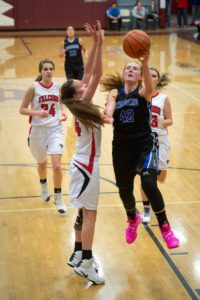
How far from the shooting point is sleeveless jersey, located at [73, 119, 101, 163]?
5570 mm

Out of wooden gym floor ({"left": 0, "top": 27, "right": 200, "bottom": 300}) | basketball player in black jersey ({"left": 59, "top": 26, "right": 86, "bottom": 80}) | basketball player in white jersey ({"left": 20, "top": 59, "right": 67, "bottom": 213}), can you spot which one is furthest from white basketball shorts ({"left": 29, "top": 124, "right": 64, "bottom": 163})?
basketball player in black jersey ({"left": 59, "top": 26, "right": 86, "bottom": 80})

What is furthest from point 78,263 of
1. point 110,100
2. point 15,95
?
point 15,95

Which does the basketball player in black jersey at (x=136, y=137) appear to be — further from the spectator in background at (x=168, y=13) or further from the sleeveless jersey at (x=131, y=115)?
the spectator in background at (x=168, y=13)

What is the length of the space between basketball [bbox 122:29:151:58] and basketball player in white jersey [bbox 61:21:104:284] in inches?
12.8

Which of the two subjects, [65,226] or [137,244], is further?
[65,226]

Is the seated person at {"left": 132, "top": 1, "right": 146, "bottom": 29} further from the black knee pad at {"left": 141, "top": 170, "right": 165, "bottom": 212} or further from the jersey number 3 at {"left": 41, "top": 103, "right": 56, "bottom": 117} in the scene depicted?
the black knee pad at {"left": 141, "top": 170, "right": 165, "bottom": 212}

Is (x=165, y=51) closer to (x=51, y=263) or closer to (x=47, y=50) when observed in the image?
(x=47, y=50)

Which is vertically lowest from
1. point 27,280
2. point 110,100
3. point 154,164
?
point 27,280

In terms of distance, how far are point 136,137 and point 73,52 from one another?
9.17 metres

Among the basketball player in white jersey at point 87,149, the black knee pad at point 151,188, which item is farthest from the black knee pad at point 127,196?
the black knee pad at point 151,188

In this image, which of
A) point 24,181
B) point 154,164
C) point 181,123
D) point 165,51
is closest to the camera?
point 154,164

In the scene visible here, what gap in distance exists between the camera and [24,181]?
9.02 meters

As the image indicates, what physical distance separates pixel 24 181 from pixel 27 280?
3170 mm

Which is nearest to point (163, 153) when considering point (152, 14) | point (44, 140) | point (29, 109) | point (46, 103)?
point (44, 140)
